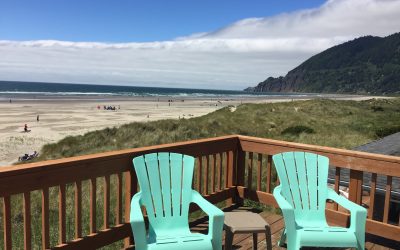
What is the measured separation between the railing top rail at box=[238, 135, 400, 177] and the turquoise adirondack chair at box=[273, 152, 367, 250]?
13.2 inches

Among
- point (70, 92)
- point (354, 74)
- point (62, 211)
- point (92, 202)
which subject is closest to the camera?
point (62, 211)

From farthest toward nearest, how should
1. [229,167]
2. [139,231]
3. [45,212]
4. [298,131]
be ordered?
[298,131], [229,167], [45,212], [139,231]

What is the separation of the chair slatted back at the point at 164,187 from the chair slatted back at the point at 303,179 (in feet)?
3.04

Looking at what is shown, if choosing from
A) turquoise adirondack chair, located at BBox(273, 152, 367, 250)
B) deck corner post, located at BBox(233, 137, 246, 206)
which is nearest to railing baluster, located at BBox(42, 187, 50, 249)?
turquoise adirondack chair, located at BBox(273, 152, 367, 250)

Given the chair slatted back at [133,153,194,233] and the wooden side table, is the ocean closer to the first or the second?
the chair slatted back at [133,153,194,233]

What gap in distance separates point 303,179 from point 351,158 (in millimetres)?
627

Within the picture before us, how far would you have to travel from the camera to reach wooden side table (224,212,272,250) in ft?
11.1

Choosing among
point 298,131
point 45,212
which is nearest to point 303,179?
point 45,212

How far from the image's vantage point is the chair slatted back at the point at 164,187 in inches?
136

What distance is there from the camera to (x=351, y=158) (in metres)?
4.16

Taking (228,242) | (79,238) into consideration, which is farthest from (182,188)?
(79,238)

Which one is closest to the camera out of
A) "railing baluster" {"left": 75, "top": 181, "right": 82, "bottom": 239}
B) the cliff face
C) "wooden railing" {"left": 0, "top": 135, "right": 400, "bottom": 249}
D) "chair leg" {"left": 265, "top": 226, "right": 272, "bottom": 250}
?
"wooden railing" {"left": 0, "top": 135, "right": 400, "bottom": 249}

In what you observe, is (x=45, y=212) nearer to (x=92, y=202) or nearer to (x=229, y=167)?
(x=92, y=202)

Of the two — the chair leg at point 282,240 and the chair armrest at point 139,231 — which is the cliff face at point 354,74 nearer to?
the chair leg at point 282,240
